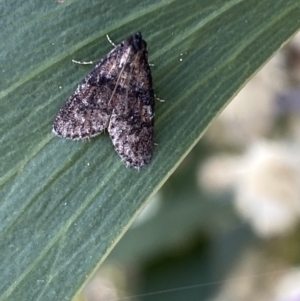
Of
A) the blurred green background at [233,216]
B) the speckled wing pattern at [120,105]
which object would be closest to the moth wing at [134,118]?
the speckled wing pattern at [120,105]

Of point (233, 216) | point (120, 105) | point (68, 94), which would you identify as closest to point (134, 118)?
point (120, 105)

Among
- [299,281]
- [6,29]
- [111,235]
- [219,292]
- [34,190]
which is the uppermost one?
[6,29]

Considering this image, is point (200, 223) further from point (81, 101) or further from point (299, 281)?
point (81, 101)

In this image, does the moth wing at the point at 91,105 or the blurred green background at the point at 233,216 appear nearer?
the moth wing at the point at 91,105

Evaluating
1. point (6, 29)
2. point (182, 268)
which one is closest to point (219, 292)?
point (182, 268)

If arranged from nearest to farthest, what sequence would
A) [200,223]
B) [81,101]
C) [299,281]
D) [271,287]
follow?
[81,101]
[299,281]
[271,287]
[200,223]

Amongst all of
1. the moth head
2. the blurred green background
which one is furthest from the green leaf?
the blurred green background

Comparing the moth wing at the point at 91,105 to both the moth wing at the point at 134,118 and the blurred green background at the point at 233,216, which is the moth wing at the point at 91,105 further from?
the blurred green background at the point at 233,216

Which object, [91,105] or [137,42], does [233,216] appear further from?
[137,42]
